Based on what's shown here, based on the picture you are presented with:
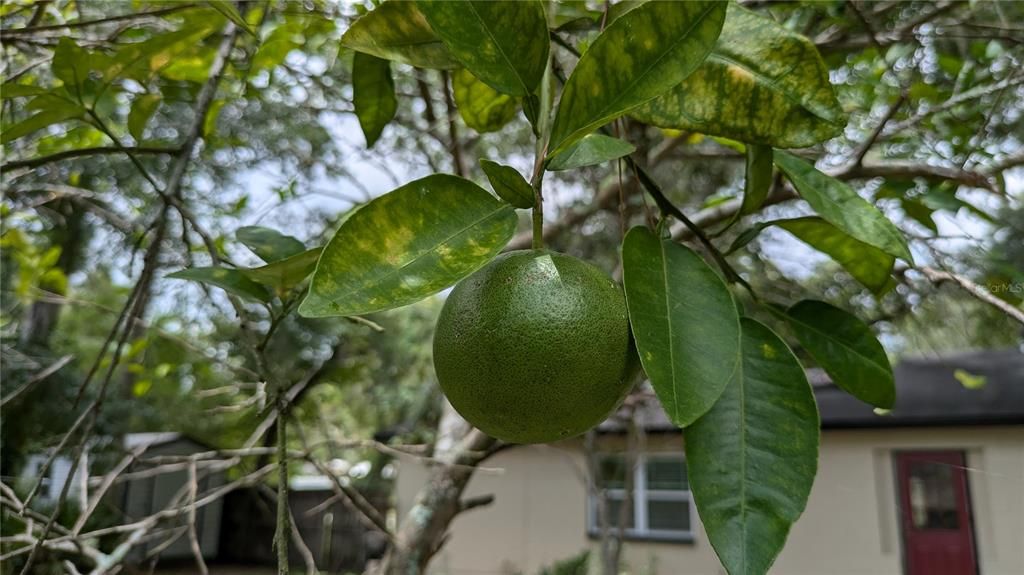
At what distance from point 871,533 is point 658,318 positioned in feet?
30.5

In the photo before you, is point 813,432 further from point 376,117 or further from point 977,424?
point 977,424

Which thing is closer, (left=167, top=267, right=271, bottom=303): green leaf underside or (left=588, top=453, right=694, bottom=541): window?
(left=167, top=267, right=271, bottom=303): green leaf underside

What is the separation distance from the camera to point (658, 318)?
31.4 inches

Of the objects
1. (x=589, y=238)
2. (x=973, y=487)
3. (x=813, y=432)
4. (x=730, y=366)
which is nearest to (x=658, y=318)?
(x=730, y=366)

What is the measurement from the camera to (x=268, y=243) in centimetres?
116

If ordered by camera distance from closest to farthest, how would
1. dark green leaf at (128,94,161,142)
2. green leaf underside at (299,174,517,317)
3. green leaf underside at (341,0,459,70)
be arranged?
1. green leaf underside at (299,174,517,317)
2. green leaf underside at (341,0,459,70)
3. dark green leaf at (128,94,161,142)

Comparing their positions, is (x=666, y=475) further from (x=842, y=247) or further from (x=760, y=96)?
(x=760, y=96)

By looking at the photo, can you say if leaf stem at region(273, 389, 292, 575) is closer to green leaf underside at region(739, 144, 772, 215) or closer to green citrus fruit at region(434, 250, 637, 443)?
green citrus fruit at region(434, 250, 637, 443)

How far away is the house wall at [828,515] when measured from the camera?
26.3 ft

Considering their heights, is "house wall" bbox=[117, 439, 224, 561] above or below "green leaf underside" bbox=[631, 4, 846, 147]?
below

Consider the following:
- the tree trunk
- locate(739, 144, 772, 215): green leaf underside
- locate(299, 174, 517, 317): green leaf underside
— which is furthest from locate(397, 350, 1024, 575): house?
locate(299, 174, 517, 317): green leaf underside

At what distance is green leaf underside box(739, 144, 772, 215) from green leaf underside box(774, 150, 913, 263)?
3 centimetres

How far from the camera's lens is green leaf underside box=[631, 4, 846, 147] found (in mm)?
845

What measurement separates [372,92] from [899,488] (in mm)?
9444
